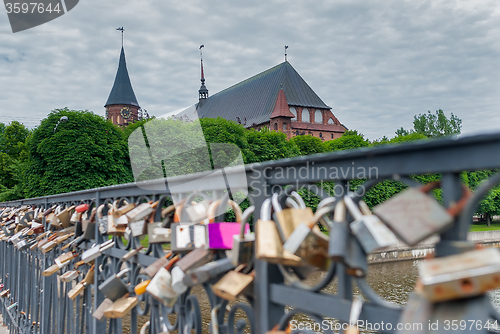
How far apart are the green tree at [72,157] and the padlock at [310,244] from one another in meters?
22.6

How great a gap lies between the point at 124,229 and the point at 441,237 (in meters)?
1.73

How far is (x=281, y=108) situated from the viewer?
56.2 meters

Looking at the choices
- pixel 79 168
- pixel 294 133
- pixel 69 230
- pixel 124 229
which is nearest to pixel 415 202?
pixel 124 229

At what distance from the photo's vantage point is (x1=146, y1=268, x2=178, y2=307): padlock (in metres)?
1.62

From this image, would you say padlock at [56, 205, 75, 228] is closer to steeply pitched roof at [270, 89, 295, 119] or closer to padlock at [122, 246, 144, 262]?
padlock at [122, 246, 144, 262]

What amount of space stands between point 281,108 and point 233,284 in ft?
183

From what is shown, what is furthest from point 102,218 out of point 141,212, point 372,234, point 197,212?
point 372,234

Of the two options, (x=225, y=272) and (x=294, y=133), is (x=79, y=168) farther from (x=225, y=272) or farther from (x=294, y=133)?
(x=294, y=133)

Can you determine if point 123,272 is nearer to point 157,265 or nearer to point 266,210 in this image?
point 157,265

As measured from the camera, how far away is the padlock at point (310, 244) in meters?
0.99

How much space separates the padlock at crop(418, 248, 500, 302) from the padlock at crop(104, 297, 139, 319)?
1662mm

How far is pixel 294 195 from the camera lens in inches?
51.7

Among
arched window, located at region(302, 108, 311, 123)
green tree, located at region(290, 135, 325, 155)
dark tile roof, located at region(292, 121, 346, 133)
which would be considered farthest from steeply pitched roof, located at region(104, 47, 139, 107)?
green tree, located at region(290, 135, 325, 155)

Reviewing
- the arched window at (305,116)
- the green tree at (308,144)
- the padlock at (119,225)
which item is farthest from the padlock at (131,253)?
the arched window at (305,116)
